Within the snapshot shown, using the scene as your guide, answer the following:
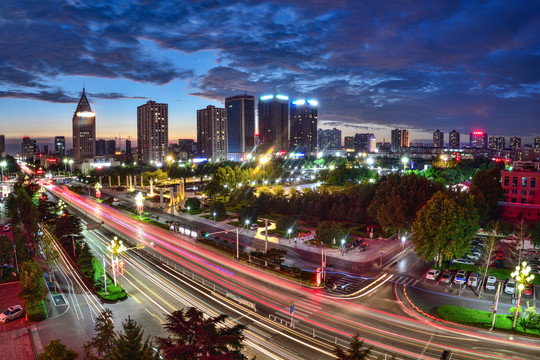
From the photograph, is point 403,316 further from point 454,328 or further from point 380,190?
point 380,190

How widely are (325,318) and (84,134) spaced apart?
199 m

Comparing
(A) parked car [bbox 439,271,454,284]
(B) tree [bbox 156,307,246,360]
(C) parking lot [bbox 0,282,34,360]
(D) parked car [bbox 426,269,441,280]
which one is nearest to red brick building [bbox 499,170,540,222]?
(A) parked car [bbox 439,271,454,284]

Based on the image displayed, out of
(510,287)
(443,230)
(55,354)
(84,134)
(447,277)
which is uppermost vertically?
(84,134)

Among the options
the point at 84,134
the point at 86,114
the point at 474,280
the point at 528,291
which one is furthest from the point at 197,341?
the point at 86,114

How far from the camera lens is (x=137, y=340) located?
13508 millimetres

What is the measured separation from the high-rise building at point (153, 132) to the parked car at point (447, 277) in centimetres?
16824

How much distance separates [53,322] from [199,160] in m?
144

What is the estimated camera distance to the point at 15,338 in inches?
830

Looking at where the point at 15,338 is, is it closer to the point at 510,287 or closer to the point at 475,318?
the point at 475,318

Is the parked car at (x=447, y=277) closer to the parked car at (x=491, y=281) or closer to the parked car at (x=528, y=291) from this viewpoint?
the parked car at (x=491, y=281)

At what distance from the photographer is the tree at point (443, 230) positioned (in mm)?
31391

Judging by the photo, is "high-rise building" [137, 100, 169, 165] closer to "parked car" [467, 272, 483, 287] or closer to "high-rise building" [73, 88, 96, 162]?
"high-rise building" [73, 88, 96, 162]

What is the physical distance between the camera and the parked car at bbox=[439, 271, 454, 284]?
1163 inches

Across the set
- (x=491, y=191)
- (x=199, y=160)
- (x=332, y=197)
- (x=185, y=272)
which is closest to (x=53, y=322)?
(x=185, y=272)
